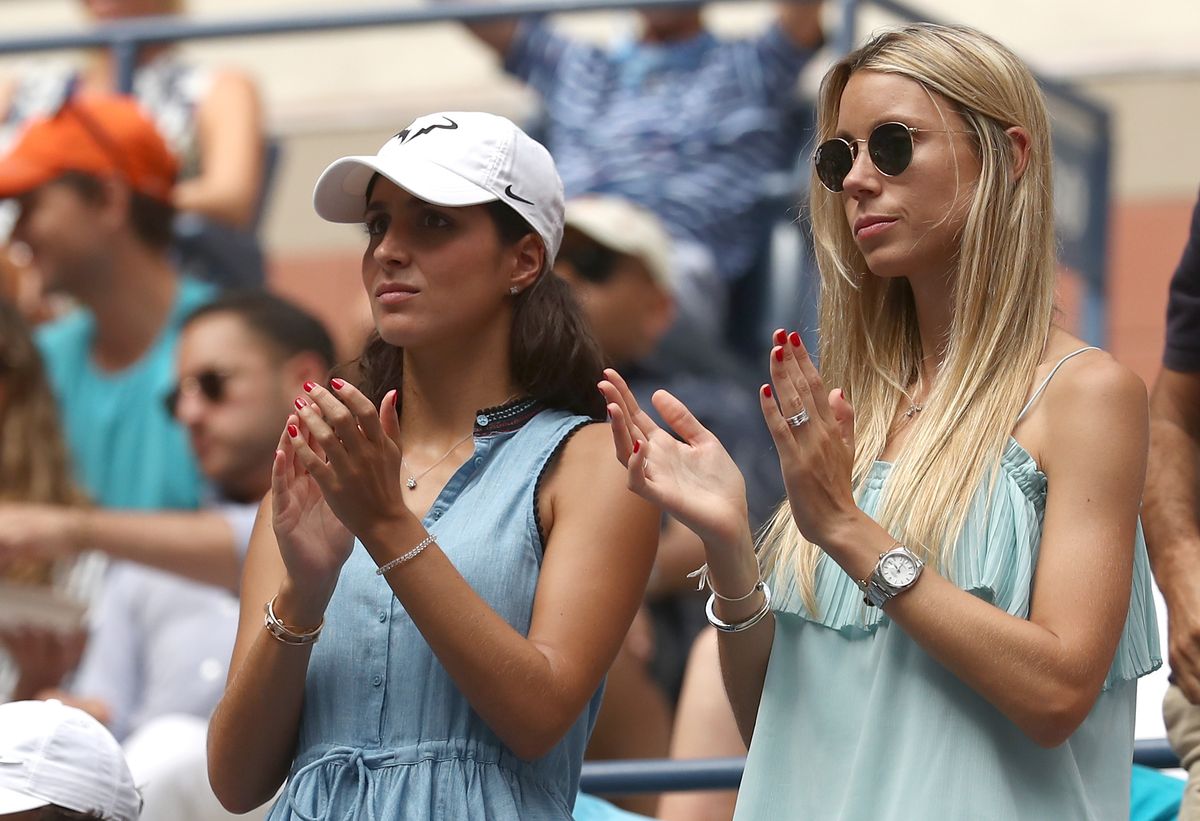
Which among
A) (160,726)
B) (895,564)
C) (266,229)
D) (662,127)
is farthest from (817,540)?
(266,229)

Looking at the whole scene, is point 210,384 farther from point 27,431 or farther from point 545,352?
point 545,352

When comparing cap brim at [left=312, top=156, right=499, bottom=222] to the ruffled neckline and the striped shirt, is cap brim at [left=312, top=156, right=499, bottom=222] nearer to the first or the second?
the ruffled neckline

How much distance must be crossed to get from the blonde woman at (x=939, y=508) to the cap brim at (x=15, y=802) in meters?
1.10

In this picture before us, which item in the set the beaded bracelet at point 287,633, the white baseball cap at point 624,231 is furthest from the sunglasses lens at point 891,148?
the white baseball cap at point 624,231

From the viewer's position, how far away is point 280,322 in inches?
193

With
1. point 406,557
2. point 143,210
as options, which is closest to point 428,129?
point 406,557

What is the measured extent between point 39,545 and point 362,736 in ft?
5.82

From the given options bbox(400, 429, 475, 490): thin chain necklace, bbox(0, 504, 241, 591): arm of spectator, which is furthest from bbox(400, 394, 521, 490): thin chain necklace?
bbox(0, 504, 241, 591): arm of spectator

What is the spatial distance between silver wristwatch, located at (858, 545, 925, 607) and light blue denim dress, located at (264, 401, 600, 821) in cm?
54

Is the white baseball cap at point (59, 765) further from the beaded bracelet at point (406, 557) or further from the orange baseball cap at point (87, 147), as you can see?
the orange baseball cap at point (87, 147)

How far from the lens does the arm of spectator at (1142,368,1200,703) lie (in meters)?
2.98

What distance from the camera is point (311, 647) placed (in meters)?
2.70

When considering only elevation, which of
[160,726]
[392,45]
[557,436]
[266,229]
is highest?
[392,45]

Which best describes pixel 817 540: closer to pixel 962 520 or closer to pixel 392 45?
pixel 962 520
